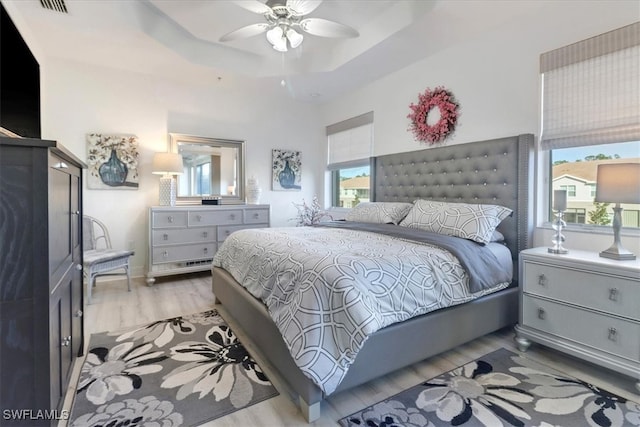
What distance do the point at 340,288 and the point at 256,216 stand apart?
9.91 ft

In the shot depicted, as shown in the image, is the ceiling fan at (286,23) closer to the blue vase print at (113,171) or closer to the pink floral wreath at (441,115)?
the pink floral wreath at (441,115)

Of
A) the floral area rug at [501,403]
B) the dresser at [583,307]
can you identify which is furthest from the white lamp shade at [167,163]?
the dresser at [583,307]

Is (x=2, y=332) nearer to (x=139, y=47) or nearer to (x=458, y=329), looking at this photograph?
(x=458, y=329)

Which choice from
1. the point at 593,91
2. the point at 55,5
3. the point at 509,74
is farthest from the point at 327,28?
the point at 55,5

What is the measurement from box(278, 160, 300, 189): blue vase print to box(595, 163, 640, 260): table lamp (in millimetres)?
3844

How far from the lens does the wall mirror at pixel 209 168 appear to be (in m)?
4.24

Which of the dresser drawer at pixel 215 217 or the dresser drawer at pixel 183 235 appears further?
the dresser drawer at pixel 215 217

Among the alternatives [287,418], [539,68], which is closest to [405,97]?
[539,68]

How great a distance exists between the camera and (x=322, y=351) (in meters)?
1.45

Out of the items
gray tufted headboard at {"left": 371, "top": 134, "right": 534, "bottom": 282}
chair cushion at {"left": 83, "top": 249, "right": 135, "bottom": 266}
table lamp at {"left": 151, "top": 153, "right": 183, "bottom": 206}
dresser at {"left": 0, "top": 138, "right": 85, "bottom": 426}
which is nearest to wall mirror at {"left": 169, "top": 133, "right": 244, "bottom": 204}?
table lamp at {"left": 151, "top": 153, "right": 183, "bottom": 206}

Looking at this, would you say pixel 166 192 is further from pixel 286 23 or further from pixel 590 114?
pixel 590 114

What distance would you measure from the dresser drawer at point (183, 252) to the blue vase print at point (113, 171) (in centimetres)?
101

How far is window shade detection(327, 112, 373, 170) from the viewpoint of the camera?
4.37 m

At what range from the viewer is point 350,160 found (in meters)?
4.71
